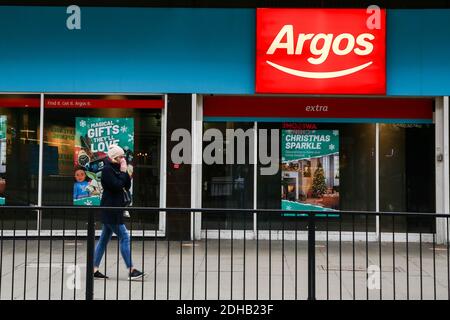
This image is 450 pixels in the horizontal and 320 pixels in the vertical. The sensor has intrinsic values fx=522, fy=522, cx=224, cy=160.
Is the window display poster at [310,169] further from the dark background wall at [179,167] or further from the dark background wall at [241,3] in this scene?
the dark background wall at [241,3]

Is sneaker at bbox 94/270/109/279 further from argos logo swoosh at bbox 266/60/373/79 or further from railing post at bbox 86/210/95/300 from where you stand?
argos logo swoosh at bbox 266/60/373/79

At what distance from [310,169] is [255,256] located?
5816 mm

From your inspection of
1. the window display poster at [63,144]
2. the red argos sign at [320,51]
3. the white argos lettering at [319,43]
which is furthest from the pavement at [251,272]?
the white argos lettering at [319,43]

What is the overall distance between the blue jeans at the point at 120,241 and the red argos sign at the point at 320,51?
17.6 ft

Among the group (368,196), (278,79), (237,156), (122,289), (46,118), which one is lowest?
(122,289)

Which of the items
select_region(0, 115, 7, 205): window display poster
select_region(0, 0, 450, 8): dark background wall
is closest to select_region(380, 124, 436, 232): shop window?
select_region(0, 0, 450, 8): dark background wall

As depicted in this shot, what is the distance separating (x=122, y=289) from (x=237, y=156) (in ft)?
17.4

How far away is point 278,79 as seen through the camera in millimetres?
11227

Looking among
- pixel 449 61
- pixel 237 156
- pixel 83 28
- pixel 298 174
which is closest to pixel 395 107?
pixel 449 61

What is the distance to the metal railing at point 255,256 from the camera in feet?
19.5

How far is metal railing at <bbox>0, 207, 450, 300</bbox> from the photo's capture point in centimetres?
595

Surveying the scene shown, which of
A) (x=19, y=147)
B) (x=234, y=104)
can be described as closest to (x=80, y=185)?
(x=19, y=147)
